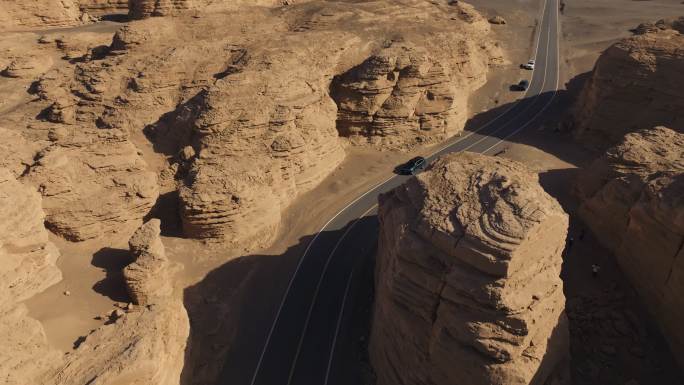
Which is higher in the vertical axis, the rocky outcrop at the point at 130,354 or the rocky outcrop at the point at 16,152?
the rocky outcrop at the point at 16,152

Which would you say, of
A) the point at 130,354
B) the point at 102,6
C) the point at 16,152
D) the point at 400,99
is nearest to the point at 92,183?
the point at 16,152

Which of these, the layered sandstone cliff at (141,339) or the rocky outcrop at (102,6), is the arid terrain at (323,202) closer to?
the layered sandstone cliff at (141,339)

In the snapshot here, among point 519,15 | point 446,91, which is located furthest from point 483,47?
point 519,15

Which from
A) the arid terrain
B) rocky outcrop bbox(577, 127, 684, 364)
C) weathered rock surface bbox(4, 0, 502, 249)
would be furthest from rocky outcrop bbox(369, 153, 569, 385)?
weathered rock surface bbox(4, 0, 502, 249)

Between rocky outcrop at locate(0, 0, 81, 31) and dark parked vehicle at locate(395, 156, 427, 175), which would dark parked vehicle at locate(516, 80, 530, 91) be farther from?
rocky outcrop at locate(0, 0, 81, 31)

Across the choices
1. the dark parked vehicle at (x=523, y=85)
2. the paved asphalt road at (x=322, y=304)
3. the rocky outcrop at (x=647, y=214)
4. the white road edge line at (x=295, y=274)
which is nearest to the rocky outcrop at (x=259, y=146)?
the white road edge line at (x=295, y=274)

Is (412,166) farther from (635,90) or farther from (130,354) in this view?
(130,354)
